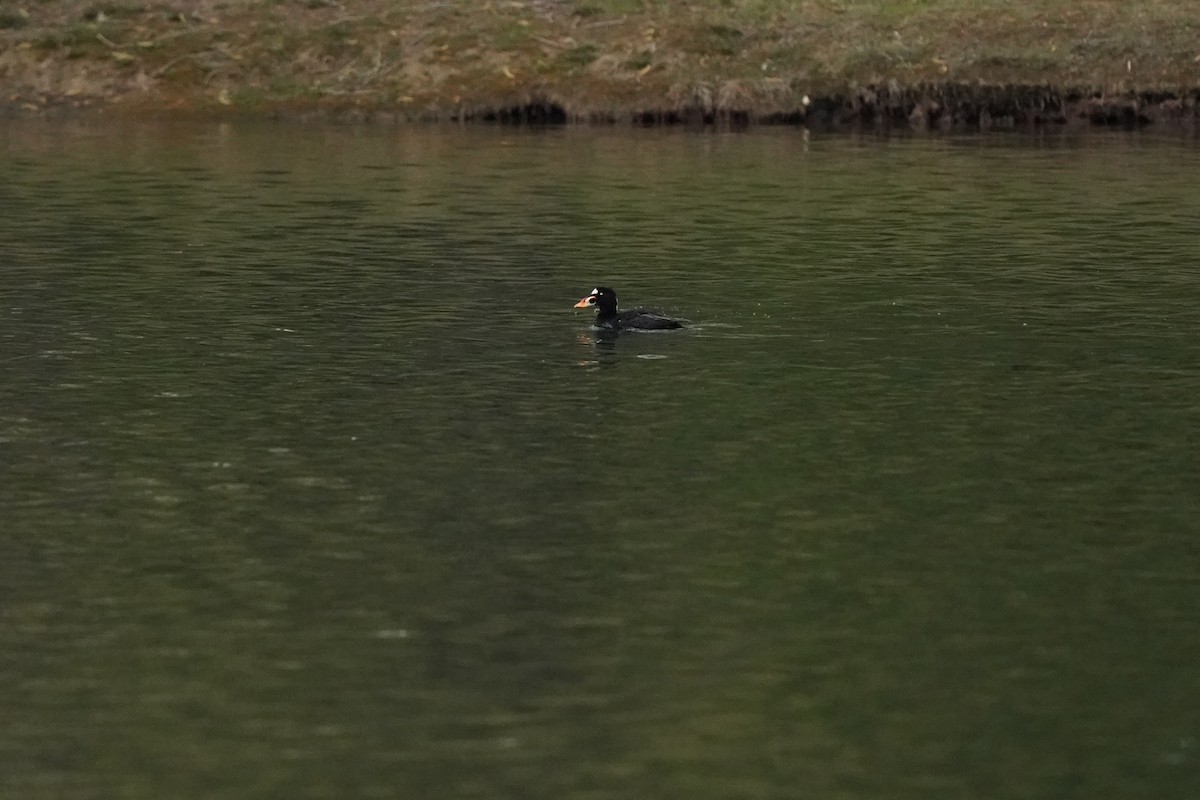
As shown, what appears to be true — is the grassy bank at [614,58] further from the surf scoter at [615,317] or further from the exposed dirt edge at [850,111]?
the surf scoter at [615,317]

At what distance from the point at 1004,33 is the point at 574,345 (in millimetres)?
37660

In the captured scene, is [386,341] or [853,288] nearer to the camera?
[386,341]

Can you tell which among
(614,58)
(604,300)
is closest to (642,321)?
(604,300)

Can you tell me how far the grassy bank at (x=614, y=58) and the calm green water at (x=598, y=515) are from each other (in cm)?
2007

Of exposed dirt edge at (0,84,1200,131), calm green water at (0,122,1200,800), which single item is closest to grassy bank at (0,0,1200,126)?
exposed dirt edge at (0,84,1200,131)

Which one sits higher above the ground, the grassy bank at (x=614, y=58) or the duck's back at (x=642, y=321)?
the grassy bank at (x=614, y=58)

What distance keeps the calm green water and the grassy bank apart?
20.1 metres

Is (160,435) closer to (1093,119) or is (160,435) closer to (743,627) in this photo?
(743,627)

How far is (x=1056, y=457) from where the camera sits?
990 inches

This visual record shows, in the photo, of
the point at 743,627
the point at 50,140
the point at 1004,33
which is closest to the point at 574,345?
the point at 743,627

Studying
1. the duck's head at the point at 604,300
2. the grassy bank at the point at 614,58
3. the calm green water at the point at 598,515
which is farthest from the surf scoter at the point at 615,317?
the grassy bank at the point at 614,58

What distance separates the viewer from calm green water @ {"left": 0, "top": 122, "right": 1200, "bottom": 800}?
16094 mm

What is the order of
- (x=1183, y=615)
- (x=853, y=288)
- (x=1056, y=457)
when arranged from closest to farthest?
(x=1183, y=615)
(x=1056, y=457)
(x=853, y=288)

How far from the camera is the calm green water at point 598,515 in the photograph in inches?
634
